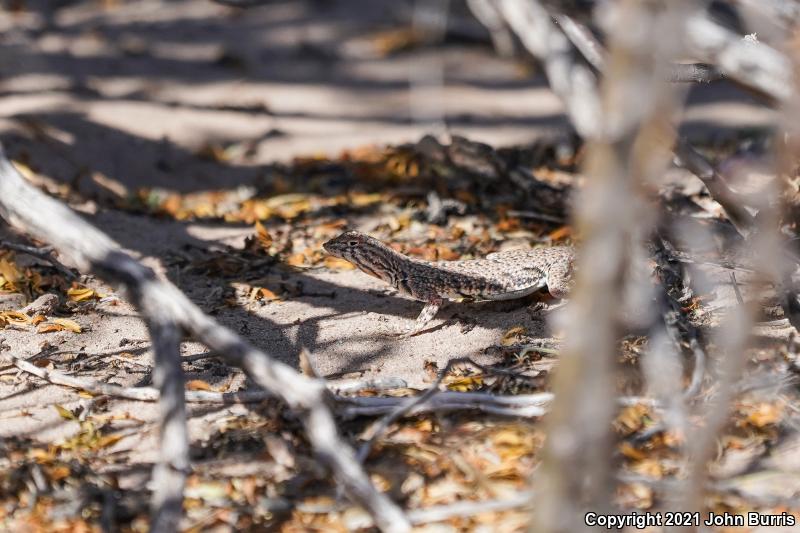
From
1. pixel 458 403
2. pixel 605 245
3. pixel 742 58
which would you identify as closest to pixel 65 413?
pixel 458 403

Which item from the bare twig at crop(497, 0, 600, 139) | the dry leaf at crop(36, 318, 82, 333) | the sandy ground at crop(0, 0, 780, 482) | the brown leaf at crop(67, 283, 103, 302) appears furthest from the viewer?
the brown leaf at crop(67, 283, 103, 302)

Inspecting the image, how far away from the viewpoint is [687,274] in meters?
5.33

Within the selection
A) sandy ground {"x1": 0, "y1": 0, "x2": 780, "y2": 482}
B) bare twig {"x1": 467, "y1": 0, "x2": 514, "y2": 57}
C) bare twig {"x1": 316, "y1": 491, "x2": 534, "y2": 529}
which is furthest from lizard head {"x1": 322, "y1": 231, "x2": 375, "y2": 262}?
bare twig {"x1": 467, "y1": 0, "x2": 514, "y2": 57}

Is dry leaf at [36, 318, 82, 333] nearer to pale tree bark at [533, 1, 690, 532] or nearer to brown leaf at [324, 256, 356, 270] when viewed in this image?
brown leaf at [324, 256, 356, 270]

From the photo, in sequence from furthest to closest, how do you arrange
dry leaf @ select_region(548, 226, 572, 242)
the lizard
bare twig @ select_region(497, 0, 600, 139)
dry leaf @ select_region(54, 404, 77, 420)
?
dry leaf @ select_region(548, 226, 572, 242) → the lizard → dry leaf @ select_region(54, 404, 77, 420) → bare twig @ select_region(497, 0, 600, 139)

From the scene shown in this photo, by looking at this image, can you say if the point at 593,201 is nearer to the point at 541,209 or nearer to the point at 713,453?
the point at 713,453

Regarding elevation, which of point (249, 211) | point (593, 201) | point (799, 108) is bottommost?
point (249, 211)

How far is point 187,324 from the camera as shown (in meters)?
3.50

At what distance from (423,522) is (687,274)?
2710 millimetres

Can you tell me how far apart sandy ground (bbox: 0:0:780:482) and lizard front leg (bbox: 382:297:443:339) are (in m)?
0.08

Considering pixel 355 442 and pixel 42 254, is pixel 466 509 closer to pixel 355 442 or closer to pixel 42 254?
pixel 355 442

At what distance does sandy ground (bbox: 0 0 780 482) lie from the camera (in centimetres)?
486

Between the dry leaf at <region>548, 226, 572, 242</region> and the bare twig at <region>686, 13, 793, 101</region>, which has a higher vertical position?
the bare twig at <region>686, 13, 793, 101</region>

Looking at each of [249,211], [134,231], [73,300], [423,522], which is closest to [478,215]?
[249,211]
